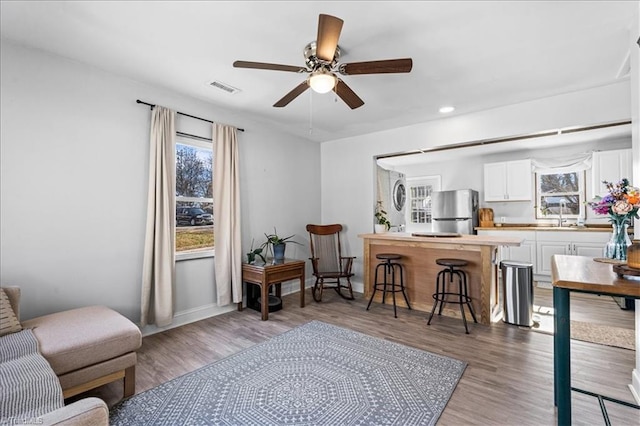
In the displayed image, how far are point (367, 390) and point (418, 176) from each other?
5.92m

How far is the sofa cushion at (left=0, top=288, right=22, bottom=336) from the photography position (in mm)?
1916

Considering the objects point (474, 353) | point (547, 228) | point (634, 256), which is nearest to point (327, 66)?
point (634, 256)

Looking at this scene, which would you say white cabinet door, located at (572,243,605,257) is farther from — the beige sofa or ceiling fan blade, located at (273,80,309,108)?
the beige sofa

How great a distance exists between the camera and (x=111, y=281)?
284 centimetres

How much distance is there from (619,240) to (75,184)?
4244 millimetres

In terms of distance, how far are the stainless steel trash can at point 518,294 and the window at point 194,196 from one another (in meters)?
3.60

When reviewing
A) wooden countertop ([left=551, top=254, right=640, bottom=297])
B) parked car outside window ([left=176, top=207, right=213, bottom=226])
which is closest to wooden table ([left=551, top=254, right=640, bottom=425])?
wooden countertop ([left=551, top=254, right=640, bottom=297])

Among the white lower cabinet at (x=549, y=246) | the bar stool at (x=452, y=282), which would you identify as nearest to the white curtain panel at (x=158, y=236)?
the bar stool at (x=452, y=282)

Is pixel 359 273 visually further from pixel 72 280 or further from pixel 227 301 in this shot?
pixel 72 280

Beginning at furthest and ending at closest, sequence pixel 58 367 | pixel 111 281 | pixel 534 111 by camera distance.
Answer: pixel 534 111
pixel 111 281
pixel 58 367

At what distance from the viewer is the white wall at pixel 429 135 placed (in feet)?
10.1

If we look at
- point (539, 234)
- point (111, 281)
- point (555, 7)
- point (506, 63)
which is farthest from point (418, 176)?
point (111, 281)

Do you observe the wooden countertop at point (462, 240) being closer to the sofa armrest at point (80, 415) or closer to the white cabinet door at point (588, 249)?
the white cabinet door at point (588, 249)

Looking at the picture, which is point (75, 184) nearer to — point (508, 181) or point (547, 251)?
point (547, 251)
